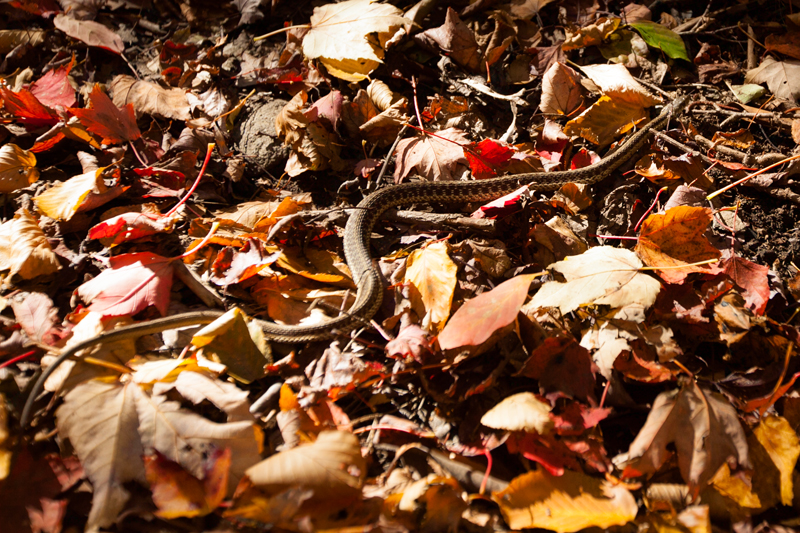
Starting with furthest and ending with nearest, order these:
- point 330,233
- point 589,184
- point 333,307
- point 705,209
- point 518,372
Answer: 1. point 589,184
2. point 330,233
3. point 333,307
4. point 705,209
5. point 518,372

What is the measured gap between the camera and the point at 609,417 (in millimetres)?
2635

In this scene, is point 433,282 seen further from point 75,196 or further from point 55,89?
point 55,89

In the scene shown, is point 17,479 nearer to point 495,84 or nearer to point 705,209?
point 705,209

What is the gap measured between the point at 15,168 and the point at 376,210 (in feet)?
9.98

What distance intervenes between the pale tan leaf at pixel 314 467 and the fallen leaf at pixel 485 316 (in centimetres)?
72

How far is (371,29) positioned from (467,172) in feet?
4.94

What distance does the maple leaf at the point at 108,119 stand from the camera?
12.6 ft

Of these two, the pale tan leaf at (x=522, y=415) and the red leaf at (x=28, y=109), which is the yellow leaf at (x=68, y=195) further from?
the pale tan leaf at (x=522, y=415)

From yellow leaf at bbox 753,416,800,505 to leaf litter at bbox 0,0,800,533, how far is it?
0.01 meters

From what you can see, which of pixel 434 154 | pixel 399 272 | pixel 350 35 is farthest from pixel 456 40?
pixel 399 272

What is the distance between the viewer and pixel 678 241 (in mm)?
3111

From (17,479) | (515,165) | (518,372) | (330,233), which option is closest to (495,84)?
(515,165)

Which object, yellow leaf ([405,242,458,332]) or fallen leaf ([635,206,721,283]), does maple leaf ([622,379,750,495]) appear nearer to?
fallen leaf ([635,206,721,283])

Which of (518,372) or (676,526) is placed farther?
(518,372)
